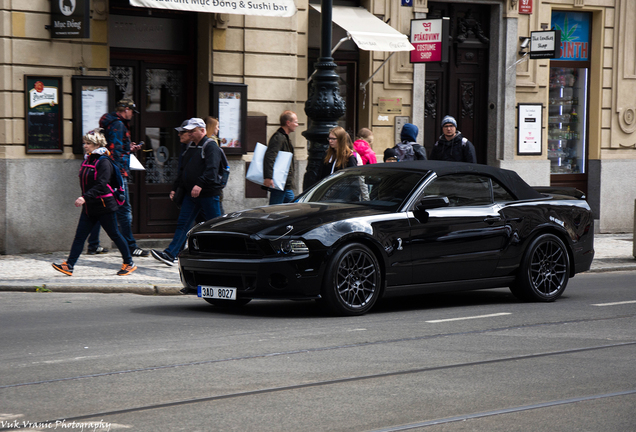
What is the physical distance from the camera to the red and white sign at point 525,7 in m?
18.7

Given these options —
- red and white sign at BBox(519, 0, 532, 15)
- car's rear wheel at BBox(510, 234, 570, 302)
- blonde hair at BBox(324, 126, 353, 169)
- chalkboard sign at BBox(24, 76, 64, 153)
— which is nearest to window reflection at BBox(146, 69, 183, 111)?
chalkboard sign at BBox(24, 76, 64, 153)

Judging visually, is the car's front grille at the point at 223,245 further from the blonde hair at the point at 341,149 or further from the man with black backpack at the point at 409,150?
the man with black backpack at the point at 409,150

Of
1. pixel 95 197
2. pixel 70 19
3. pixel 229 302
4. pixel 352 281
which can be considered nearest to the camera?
pixel 352 281

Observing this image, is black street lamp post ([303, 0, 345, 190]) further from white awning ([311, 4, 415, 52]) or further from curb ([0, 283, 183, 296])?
white awning ([311, 4, 415, 52])

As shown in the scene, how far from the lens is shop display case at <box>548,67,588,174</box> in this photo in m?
19.8

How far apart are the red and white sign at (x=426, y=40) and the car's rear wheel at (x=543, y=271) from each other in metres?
7.31

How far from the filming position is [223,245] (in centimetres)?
873

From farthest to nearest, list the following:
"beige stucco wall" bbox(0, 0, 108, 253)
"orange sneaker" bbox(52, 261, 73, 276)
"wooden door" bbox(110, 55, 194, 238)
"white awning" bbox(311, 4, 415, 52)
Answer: "white awning" bbox(311, 4, 415, 52) < "wooden door" bbox(110, 55, 194, 238) < "beige stucco wall" bbox(0, 0, 108, 253) < "orange sneaker" bbox(52, 261, 73, 276)

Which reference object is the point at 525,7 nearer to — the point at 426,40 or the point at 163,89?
the point at 426,40

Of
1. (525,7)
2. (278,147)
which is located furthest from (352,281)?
(525,7)

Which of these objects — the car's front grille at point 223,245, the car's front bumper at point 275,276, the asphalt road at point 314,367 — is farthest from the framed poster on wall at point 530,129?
the car's front bumper at point 275,276

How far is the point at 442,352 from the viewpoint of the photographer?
6922mm

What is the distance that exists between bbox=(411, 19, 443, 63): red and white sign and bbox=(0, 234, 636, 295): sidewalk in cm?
464

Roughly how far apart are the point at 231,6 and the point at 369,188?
5.58 m
